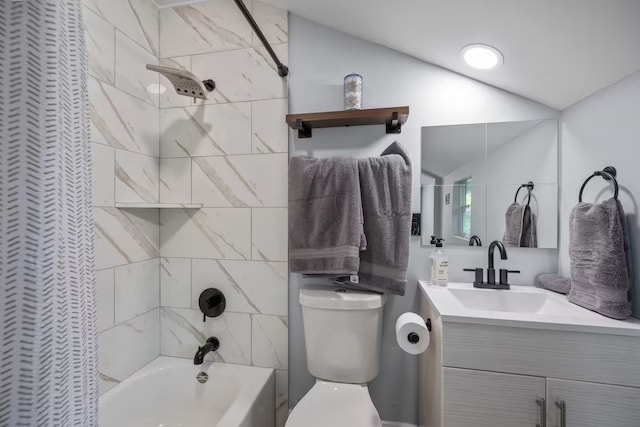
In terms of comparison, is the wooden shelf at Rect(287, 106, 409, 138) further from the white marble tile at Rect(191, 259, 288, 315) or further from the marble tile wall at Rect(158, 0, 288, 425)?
the white marble tile at Rect(191, 259, 288, 315)

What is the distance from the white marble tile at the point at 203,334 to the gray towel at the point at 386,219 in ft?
2.48

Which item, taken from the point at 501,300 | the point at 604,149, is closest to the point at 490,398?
the point at 501,300

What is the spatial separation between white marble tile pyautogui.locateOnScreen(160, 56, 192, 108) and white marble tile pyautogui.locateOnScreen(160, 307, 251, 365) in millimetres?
1187

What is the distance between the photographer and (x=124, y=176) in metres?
1.38

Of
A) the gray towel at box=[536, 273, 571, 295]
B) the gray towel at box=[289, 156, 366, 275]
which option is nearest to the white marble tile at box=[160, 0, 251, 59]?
the gray towel at box=[289, 156, 366, 275]

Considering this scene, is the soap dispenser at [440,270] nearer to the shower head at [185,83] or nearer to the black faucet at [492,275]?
the black faucet at [492,275]

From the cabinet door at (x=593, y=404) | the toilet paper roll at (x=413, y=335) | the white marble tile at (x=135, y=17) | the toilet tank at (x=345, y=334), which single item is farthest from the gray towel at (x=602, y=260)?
the white marble tile at (x=135, y=17)

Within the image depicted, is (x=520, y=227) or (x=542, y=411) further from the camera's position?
(x=520, y=227)

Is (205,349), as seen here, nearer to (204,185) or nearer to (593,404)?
(204,185)

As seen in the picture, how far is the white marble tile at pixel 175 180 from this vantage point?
1.57 m

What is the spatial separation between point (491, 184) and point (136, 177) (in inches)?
71.2

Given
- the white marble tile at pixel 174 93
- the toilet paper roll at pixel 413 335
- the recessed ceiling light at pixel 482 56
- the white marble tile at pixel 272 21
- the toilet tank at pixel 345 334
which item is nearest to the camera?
the toilet paper roll at pixel 413 335

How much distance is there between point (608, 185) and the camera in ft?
3.36

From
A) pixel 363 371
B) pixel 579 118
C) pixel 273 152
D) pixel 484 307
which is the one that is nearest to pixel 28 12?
pixel 273 152
